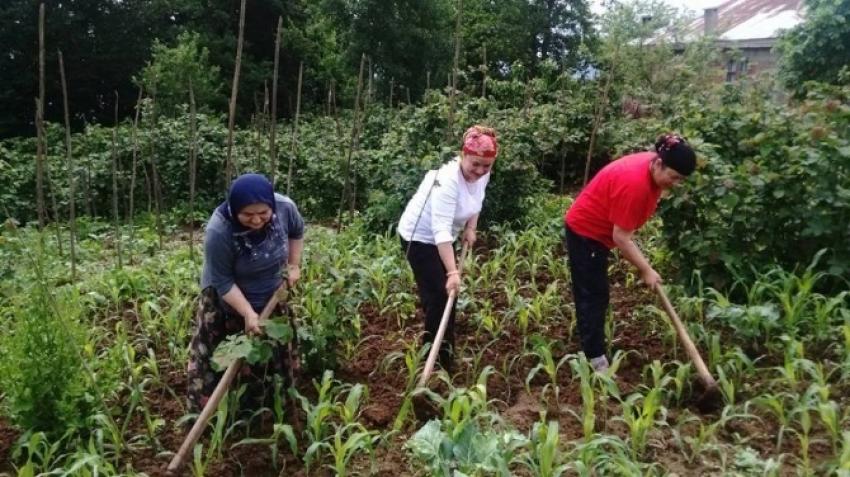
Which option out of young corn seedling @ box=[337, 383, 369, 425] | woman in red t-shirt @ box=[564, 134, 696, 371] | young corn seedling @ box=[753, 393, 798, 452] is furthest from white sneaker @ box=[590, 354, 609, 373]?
young corn seedling @ box=[337, 383, 369, 425]

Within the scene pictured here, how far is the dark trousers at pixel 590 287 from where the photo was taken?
378cm

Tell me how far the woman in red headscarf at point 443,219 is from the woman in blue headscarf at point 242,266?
2.20 ft

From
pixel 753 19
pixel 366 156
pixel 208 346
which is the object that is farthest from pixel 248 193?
pixel 753 19

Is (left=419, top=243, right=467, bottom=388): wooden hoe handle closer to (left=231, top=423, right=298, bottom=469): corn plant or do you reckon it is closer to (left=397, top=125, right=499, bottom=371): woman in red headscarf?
(left=397, top=125, right=499, bottom=371): woman in red headscarf

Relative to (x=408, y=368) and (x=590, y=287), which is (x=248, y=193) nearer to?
(x=408, y=368)

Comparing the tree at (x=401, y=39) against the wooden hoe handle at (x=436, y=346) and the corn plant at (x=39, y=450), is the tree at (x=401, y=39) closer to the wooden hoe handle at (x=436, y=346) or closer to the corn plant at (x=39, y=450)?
the wooden hoe handle at (x=436, y=346)

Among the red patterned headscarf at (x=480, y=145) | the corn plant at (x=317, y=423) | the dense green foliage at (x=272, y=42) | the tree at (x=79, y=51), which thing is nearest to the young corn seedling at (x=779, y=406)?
the red patterned headscarf at (x=480, y=145)

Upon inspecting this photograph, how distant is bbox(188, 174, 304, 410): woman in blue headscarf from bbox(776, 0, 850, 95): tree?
43.1 feet

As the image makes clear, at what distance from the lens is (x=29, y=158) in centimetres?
1172

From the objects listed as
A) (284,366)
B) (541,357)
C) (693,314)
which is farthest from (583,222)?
(284,366)

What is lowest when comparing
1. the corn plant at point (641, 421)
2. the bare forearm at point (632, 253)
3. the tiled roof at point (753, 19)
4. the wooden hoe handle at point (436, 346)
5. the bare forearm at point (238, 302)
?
the corn plant at point (641, 421)

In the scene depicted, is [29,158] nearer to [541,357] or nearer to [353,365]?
[353,365]

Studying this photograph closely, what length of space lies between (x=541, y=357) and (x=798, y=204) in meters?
1.98

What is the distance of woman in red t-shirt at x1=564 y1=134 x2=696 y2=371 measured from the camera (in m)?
3.35
